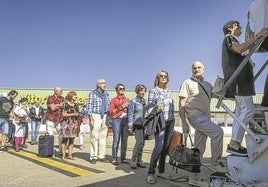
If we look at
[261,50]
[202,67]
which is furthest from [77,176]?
[261,50]

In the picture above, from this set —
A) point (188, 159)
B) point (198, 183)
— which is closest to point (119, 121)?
point (188, 159)

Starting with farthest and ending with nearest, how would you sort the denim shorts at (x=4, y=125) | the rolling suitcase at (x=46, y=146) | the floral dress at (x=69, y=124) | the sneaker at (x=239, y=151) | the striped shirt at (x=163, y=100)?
the denim shorts at (x=4, y=125), the rolling suitcase at (x=46, y=146), the floral dress at (x=69, y=124), the striped shirt at (x=163, y=100), the sneaker at (x=239, y=151)

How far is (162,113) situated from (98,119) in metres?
2.62

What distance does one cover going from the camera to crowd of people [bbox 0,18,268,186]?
158 inches

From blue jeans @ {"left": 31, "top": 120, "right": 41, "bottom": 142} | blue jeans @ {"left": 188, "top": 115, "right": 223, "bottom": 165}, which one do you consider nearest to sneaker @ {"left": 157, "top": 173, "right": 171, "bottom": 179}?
blue jeans @ {"left": 188, "top": 115, "right": 223, "bottom": 165}

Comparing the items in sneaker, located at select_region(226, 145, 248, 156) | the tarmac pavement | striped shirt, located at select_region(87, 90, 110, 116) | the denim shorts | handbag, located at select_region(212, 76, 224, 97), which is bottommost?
the tarmac pavement

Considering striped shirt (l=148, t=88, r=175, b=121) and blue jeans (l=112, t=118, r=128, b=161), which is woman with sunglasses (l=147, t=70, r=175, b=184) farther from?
blue jeans (l=112, t=118, r=128, b=161)

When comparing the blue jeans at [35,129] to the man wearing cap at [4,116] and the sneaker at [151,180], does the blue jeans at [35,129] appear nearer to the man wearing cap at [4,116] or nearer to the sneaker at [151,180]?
the man wearing cap at [4,116]

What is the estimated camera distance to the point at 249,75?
4.06 metres

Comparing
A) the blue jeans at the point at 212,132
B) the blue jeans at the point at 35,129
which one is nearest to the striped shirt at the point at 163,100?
the blue jeans at the point at 212,132

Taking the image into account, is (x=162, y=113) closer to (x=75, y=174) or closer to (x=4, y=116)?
(x=75, y=174)

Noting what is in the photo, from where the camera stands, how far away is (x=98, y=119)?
26.2 feet

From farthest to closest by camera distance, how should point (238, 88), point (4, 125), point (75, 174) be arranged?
1. point (4, 125)
2. point (75, 174)
3. point (238, 88)

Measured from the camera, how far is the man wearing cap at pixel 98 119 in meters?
7.91
